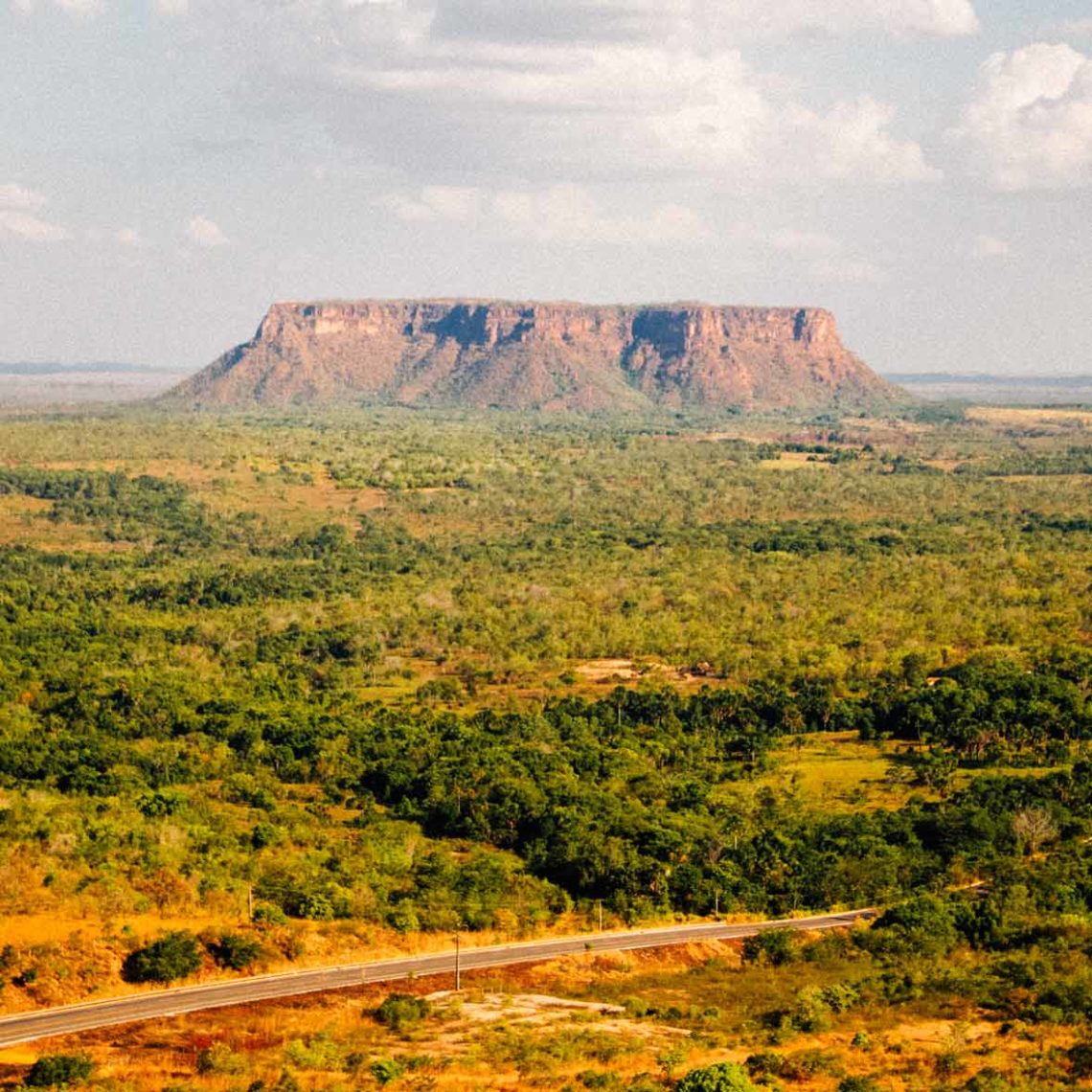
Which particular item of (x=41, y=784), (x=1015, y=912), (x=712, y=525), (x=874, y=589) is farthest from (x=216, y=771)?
(x=712, y=525)

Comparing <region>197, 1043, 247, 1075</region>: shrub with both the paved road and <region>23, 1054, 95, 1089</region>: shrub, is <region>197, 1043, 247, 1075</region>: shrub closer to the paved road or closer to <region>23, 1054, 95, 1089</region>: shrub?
<region>23, 1054, 95, 1089</region>: shrub

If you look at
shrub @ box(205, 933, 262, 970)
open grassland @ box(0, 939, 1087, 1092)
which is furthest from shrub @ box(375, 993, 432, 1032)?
shrub @ box(205, 933, 262, 970)

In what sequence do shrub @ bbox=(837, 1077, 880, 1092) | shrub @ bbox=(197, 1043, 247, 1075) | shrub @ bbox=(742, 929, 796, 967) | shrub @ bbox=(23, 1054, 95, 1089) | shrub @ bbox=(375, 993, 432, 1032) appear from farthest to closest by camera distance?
shrub @ bbox=(742, 929, 796, 967), shrub @ bbox=(375, 993, 432, 1032), shrub @ bbox=(197, 1043, 247, 1075), shrub @ bbox=(837, 1077, 880, 1092), shrub @ bbox=(23, 1054, 95, 1089)

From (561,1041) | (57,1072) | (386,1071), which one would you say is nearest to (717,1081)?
(561,1041)

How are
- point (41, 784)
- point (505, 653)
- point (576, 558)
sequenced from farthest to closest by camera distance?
point (576, 558)
point (505, 653)
point (41, 784)

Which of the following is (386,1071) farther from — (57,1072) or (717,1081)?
(717,1081)

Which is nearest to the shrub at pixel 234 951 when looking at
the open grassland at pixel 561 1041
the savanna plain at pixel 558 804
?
the savanna plain at pixel 558 804

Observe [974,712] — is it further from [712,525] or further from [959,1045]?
[712,525]

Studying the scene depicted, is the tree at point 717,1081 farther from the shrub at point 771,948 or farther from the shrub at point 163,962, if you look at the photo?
the shrub at point 163,962
